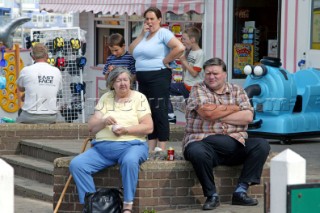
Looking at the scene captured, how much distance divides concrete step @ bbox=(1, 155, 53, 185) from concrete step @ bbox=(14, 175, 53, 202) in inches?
2.5

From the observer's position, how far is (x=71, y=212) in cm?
814

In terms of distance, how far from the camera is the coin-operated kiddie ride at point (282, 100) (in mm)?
11039

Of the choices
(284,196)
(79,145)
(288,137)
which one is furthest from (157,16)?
(284,196)

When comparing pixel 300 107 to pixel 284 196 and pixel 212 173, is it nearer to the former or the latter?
pixel 212 173

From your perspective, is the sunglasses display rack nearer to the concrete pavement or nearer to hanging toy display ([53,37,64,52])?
hanging toy display ([53,37,64,52])

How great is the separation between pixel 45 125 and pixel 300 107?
3329 millimetres

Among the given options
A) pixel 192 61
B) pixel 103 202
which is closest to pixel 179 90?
pixel 192 61

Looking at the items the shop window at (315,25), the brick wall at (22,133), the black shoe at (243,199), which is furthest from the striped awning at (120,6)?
the black shoe at (243,199)

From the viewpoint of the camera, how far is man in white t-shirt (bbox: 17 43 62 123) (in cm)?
1059

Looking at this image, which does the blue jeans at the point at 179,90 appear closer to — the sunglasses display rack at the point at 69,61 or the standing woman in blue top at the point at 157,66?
the sunglasses display rack at the point at 69,61

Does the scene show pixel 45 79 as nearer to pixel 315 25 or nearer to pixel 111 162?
pixel 111 162

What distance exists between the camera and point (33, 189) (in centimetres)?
977

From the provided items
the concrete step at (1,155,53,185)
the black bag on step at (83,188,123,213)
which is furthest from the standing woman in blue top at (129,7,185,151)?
the black bag on step at (83,188,123,213)

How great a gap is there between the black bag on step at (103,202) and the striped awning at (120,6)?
657 centimetres
